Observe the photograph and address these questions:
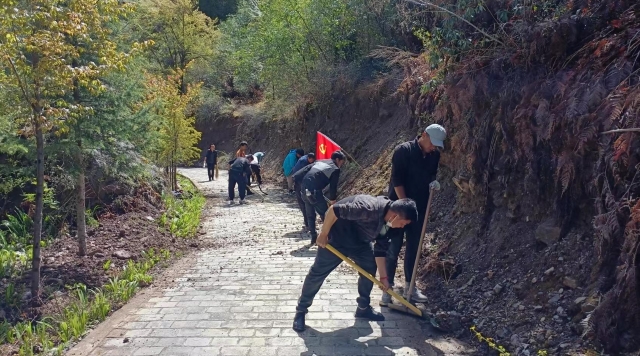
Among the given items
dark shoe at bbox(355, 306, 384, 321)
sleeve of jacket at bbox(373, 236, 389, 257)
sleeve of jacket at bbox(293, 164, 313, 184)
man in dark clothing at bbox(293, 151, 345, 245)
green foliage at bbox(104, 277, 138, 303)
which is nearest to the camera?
sleeve of jacket at bbox(373, 236, 389, 257)

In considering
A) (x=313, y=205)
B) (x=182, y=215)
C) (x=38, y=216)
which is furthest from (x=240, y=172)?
(x=38, y=216)

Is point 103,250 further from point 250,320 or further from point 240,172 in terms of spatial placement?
point 240,172

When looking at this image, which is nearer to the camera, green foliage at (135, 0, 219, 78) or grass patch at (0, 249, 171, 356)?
grass patch at (0, 249, 171, 356)

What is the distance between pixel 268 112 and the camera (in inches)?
1019

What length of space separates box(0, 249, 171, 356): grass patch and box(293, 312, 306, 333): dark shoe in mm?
2238

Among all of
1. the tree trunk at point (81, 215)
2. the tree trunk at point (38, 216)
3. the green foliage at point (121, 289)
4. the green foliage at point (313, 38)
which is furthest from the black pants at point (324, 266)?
the green foliage at point (313, 38)

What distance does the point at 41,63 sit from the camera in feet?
21.0

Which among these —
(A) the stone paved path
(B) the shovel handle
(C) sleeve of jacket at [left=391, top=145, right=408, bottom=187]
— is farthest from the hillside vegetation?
(C) sleeve of jacket at [left=391, top=145, right=408, bottom=187]

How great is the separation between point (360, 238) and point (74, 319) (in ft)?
10.3

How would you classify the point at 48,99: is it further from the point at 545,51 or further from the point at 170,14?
the point at 170,14

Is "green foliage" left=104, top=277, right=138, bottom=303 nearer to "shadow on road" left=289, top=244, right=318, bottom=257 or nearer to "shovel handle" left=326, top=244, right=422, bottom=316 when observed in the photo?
"shadow on road" left=289, top=244, right=318, bottom=257

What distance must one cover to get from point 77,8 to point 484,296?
5.95 m

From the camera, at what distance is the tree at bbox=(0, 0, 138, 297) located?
6.20 metres

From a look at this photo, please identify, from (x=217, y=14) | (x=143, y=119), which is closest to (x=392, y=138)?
(x=143, y=119)
